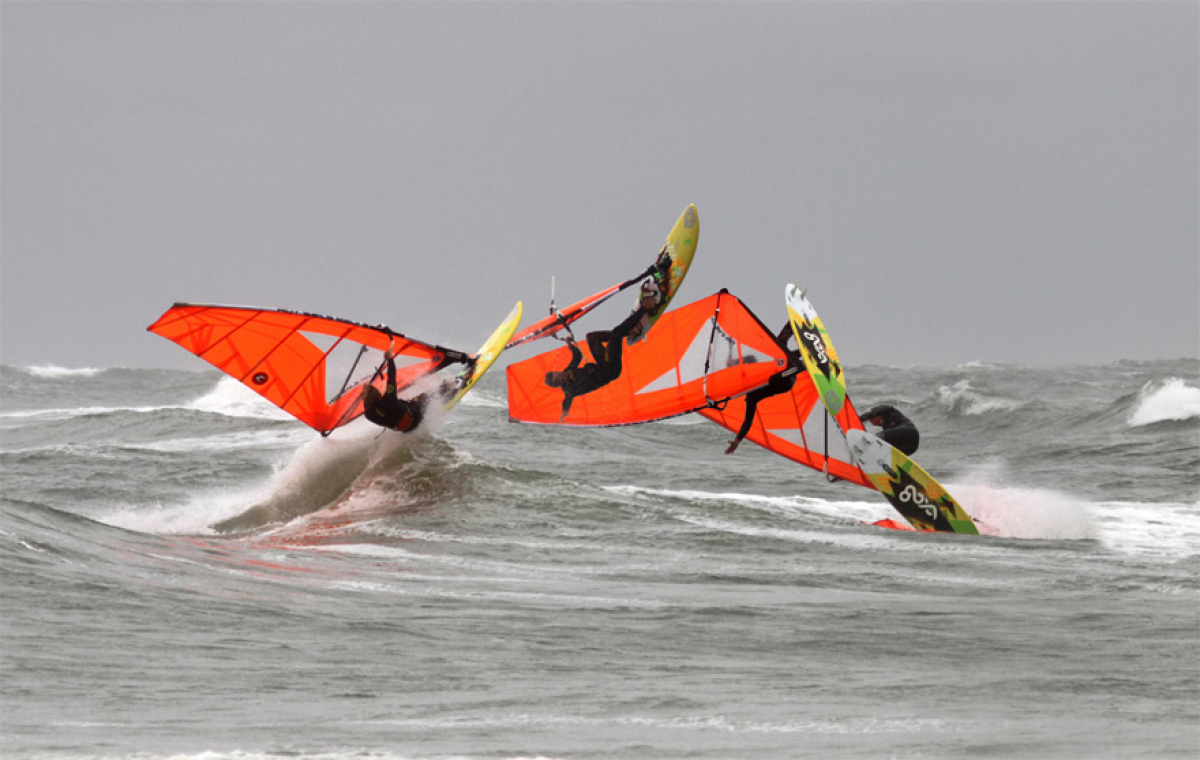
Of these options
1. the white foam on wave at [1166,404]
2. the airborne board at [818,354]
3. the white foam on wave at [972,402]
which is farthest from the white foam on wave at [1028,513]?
the white foam on wave at [972,402]

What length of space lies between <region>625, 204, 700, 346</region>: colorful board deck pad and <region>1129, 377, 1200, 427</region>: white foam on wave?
32.1 feet

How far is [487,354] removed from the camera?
13.3 meters

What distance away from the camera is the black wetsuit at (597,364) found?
14.1 meters

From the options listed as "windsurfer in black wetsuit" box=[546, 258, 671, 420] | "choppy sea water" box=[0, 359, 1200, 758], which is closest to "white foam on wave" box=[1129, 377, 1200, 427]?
"choppy sea water" box=[0, 359, 1200, 758]

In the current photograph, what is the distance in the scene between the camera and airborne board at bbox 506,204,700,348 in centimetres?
1373

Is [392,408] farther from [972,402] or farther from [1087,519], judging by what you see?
[972,402]

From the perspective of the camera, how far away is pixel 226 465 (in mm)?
15906

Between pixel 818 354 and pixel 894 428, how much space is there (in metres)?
1.47

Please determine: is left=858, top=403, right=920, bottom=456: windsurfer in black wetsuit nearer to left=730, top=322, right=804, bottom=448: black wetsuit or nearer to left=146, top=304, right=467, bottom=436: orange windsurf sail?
left=730, top=322, right=804, bottom=448: black wetsuit

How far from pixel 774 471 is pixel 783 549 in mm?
6531

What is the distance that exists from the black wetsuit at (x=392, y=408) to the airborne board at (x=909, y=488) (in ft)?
15.2

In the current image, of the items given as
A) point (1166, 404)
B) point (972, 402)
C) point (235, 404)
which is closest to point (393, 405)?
point (235, 404)

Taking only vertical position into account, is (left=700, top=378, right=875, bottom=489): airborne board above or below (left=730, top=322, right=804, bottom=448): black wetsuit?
below

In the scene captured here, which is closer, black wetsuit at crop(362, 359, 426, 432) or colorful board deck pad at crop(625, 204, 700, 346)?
black wetsuit at crop(362, 359, 426, 432)
